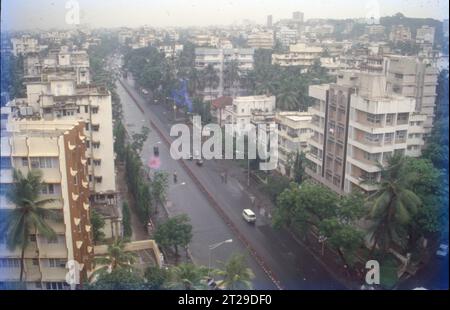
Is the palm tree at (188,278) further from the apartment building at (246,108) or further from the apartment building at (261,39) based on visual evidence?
the apartment building at (261,39)

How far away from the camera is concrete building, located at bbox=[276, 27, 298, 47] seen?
20188 mm

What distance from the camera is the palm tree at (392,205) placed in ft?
12.7

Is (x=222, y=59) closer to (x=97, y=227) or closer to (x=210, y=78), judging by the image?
(x=210, y=78)

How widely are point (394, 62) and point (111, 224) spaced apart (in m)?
5.43

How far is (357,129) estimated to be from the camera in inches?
211

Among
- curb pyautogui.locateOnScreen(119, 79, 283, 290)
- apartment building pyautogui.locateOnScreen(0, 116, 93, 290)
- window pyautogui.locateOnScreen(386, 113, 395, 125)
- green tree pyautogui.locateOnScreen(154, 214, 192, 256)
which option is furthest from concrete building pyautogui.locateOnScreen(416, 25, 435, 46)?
apartment building pyautogui.locateOnScreen(0, 116, 93, 290)

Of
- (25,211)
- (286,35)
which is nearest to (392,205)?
(25,211)

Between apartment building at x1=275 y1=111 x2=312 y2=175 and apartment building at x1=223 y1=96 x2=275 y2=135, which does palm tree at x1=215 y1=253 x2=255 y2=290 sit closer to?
apartment building at x1=275 y1=111 x2=312 y2=175

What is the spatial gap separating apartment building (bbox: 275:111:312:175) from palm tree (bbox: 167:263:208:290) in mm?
3488

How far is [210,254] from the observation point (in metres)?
4.71

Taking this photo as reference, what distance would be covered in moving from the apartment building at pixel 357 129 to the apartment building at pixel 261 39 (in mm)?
14150

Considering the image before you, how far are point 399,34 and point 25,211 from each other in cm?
1147
